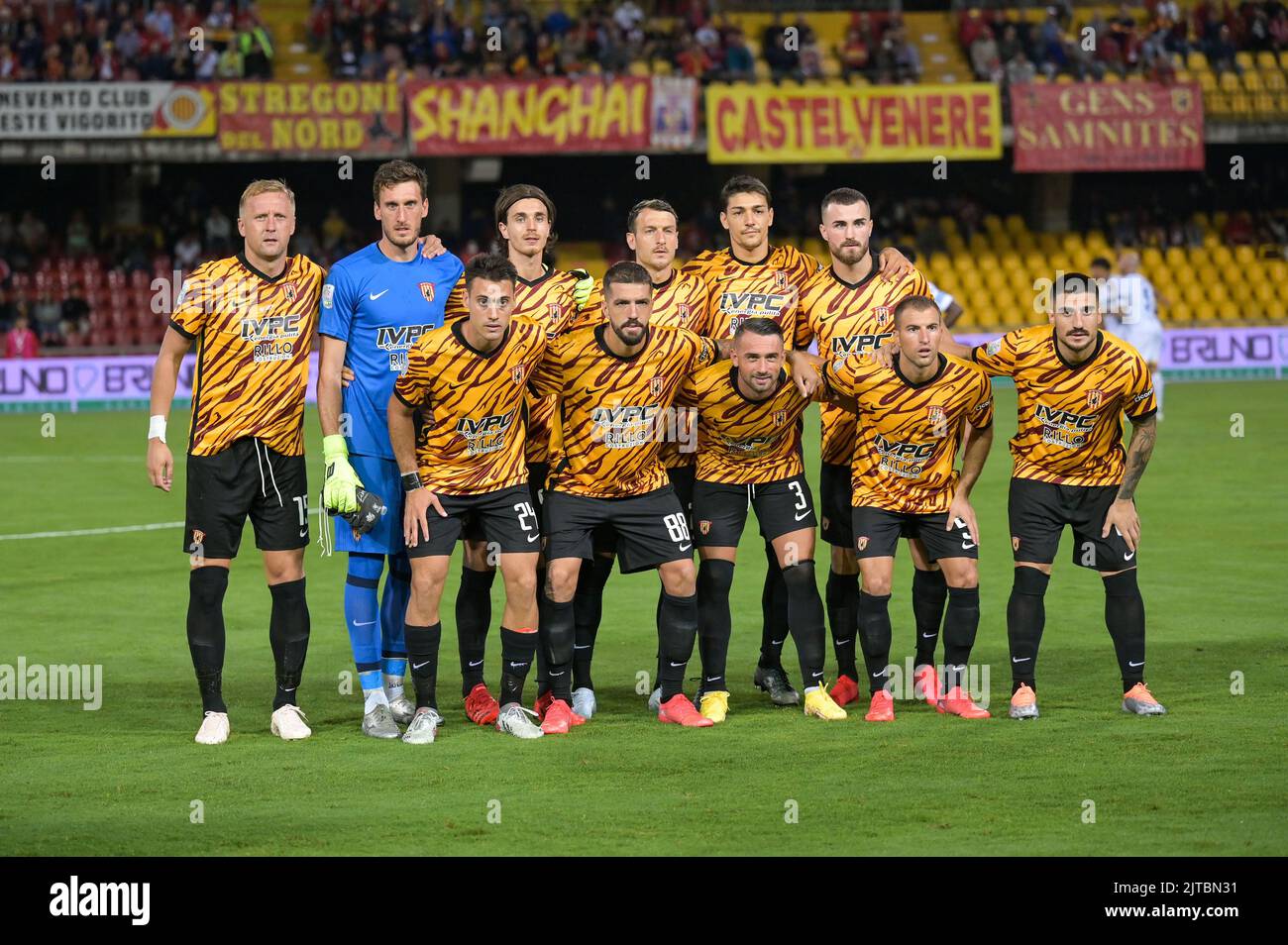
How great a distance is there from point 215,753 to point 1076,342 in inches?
158

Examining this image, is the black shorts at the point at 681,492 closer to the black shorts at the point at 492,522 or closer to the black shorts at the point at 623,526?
the black shorts at the point at 623,526

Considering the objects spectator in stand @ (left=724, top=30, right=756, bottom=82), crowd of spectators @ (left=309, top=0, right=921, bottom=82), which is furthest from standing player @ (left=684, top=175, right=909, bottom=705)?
spectator in stand @ (left=724, top=30, right=756, bottom=82)

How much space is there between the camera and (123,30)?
2869cm

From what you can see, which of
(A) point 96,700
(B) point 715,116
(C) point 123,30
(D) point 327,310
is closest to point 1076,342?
(D) point 327,310

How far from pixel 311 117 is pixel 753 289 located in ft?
68.4

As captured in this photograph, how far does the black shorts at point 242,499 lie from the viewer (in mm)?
7672

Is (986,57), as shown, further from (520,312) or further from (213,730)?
(213,730)

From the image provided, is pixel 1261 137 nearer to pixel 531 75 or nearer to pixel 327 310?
pixel 531 75

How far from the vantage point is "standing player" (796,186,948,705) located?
27.3ft

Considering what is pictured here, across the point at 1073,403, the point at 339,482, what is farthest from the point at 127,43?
the point at 1073,403

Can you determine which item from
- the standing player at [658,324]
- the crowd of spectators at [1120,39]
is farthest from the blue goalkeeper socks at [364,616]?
the crowd of spectators at [1120,39]

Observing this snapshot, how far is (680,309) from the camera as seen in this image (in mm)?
8352

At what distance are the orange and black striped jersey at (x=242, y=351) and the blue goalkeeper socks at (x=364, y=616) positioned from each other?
60 centimetres
